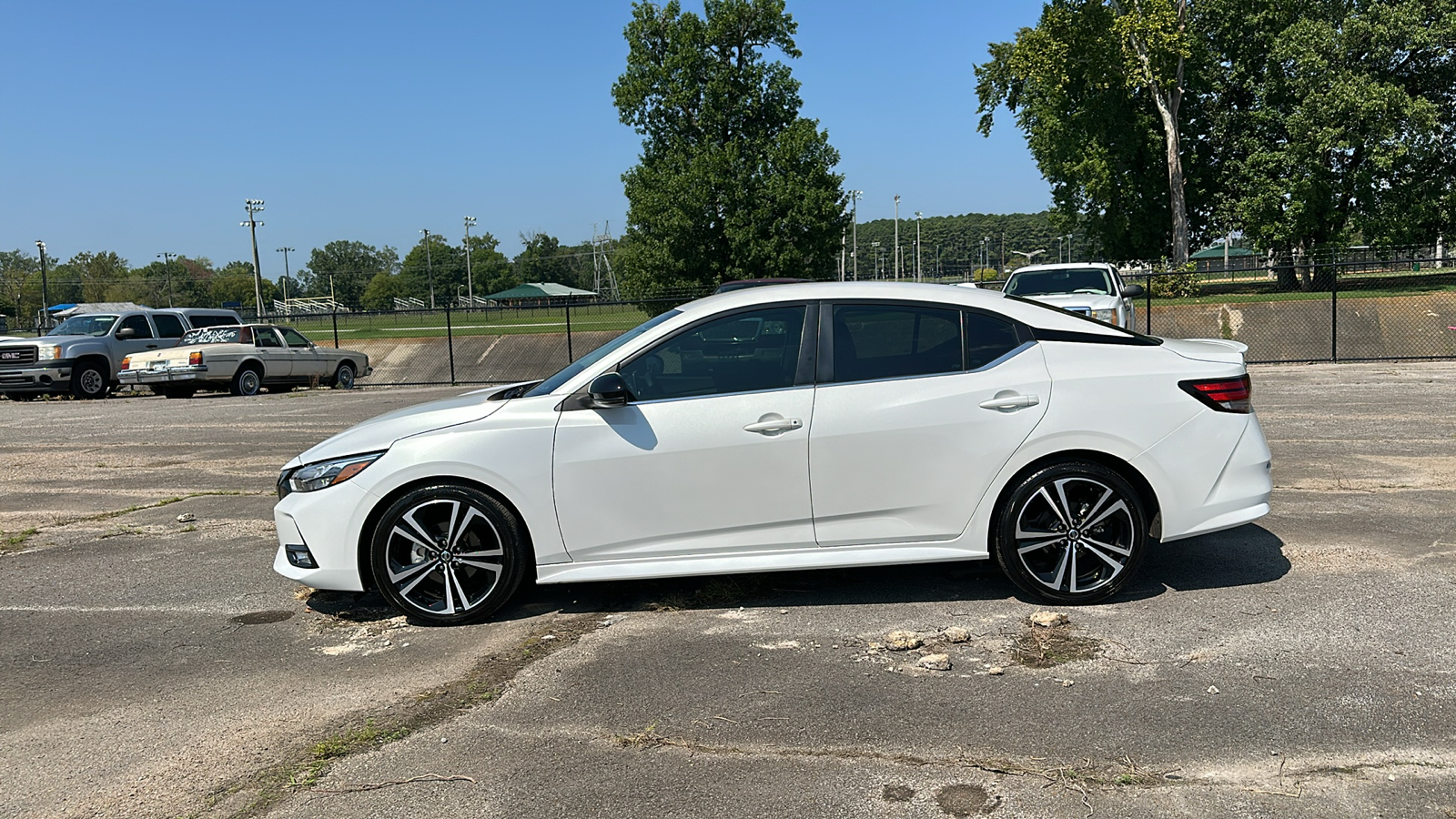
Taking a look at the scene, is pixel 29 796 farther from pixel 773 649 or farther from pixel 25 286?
pixel 25 286

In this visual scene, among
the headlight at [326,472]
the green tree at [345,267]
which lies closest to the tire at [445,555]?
the headlight at [326,472]

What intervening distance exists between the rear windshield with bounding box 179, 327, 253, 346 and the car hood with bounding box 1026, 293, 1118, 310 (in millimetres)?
16318

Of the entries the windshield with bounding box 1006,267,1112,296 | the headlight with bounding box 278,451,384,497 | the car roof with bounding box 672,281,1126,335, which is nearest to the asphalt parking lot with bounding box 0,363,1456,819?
the headlight with bounding box 278,451,384,497

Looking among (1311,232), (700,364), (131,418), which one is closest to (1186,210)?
(1311,232)

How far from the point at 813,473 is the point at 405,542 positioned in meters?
2.06

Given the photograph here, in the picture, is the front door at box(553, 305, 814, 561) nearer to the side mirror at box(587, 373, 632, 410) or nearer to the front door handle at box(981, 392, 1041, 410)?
the side mirror at box(587, 373, 632, 410)

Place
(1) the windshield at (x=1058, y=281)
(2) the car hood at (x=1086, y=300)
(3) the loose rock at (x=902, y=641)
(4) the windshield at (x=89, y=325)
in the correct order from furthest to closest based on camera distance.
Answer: (4) the windshield at (x=89, y=325)
(1) the windshield at (x=1058, y=281)
(2) the car hood at (x=1086, y=300)
(3) the loose rock at (x=902, y=641)

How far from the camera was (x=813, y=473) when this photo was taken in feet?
16.6

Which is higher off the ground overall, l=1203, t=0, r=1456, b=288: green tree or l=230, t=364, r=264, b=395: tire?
l=1203, t=0, r=1456, b=288: green tree

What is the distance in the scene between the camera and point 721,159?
44.7m

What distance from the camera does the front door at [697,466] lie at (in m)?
5.05

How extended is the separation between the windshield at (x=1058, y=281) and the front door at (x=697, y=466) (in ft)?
41.8

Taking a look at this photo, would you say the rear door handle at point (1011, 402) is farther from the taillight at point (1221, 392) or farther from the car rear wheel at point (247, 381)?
the car rear wheel at point (247, 381)

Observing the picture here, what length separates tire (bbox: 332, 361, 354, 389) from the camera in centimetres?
2420
